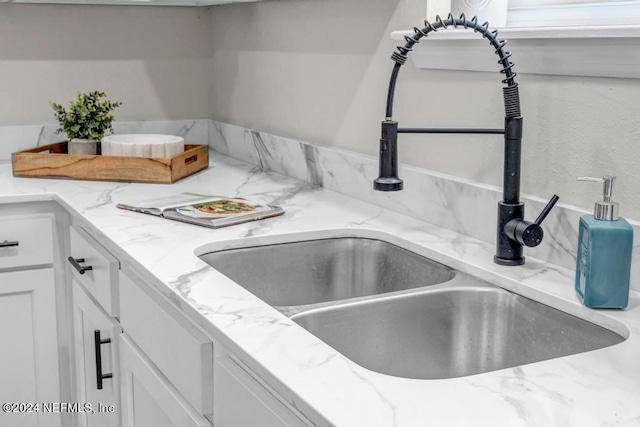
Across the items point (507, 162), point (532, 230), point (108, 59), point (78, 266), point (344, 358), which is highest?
point (108, 59)

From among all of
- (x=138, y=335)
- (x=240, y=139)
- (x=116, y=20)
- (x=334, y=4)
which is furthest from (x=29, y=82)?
(x=138, y=335)

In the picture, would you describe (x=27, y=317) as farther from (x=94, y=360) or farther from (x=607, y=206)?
(x=607, y=206)

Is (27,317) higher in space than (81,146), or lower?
lower

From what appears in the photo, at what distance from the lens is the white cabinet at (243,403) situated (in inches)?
Answer: 37.8

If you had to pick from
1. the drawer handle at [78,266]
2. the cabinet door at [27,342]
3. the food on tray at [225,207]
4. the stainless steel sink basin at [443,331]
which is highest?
the food on tray at [225,207]

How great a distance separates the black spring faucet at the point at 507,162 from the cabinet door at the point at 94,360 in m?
0.70

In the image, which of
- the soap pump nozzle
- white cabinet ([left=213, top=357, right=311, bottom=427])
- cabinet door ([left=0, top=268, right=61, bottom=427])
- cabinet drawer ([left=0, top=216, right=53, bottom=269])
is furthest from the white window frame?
cabinet door ([left=0, top=268, right=61, bottom=427])

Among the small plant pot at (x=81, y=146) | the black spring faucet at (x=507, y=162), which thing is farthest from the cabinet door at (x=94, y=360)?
the black spring faucet at (x=507, y=162)

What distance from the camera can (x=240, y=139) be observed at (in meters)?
2.67

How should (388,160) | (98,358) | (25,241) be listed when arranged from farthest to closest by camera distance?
(25,241) < (98,358) < (388,160)

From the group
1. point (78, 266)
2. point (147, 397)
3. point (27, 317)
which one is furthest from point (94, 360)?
point (147, 397)

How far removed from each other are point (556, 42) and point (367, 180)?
71 centimetres

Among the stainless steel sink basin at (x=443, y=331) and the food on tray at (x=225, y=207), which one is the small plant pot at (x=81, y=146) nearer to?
the food on tray at (x=225, y=207)

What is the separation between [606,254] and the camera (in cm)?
112
